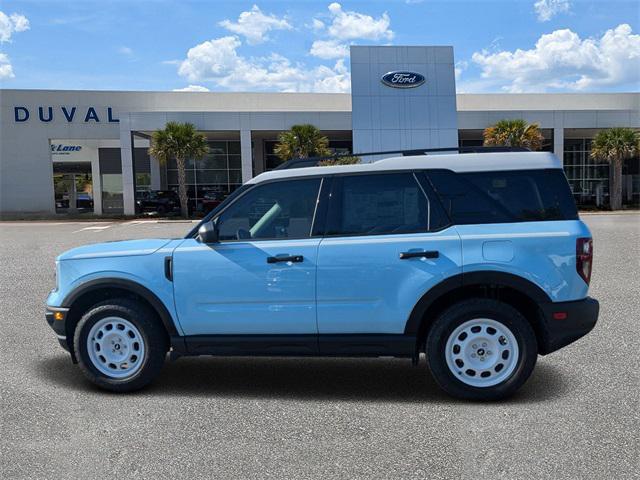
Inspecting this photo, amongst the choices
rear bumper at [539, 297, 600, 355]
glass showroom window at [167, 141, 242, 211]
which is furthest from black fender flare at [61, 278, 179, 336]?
→ glass showroom window at [167, 141, 242, 211]

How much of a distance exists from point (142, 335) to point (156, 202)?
31.4m

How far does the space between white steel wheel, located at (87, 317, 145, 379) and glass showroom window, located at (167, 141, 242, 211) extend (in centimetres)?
3485

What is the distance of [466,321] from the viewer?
4.34 meters

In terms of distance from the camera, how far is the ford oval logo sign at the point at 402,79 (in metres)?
33.3

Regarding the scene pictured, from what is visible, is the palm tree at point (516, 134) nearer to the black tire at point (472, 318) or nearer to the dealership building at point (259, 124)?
the dealership building at point (259, 124)

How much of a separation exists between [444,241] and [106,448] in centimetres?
276

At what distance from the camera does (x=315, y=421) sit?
408 cm

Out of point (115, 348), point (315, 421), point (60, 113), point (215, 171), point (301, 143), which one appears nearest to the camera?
point (315, 421)

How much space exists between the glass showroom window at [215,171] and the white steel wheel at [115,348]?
34854 millimetres

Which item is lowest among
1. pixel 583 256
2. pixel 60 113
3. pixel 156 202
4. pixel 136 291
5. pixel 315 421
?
pixel 315 421

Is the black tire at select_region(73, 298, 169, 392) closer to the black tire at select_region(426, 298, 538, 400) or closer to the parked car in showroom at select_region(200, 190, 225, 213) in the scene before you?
the black tire at select_region(426, 298, 538, 400)

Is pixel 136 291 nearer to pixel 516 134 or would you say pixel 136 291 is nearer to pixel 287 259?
pixel 287 259

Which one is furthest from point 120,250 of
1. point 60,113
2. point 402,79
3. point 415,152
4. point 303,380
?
point 60,113

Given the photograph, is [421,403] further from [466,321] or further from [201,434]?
[201,434]
